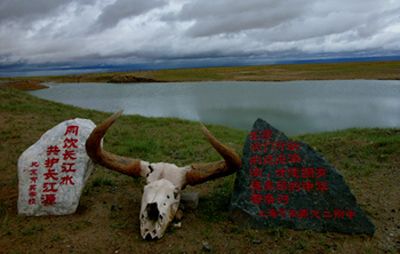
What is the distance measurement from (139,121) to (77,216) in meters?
8.00

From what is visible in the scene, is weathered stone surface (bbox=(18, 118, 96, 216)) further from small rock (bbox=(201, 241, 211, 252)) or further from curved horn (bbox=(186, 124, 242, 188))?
small rock (bbox=(201, 241, 211, 252))

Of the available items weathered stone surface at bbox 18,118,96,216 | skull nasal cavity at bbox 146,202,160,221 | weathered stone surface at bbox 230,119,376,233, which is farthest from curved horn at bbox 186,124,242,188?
weathered stone surface at bbox 18,118,96,216

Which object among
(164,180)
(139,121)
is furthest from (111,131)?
(164,180)

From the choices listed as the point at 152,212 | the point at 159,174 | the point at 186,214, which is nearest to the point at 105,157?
the point at 159,174

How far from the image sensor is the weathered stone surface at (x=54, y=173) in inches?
176

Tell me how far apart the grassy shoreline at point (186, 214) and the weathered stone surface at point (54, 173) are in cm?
22

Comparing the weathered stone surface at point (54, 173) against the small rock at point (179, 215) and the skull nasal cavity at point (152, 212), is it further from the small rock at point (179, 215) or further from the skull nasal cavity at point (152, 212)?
the small rock at point (179, 215)

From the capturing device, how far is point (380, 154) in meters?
7.31

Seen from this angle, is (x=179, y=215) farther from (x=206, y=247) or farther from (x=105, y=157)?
(x=105, y=157)

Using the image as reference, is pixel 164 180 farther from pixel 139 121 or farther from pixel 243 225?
pixel 139 121

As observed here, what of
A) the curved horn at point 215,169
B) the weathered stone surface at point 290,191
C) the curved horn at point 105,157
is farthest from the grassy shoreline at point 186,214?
the curved horn at point 105,157

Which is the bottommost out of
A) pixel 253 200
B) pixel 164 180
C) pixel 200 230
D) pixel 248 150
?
pixel 200 230

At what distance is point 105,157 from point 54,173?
→ 41.7 inches

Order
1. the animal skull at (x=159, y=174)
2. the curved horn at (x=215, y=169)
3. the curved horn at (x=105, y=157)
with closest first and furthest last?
the animal skull at (x=159, y=174), the curved horn at (x=105, y=157), the curved horn at (x=215, y=169)
